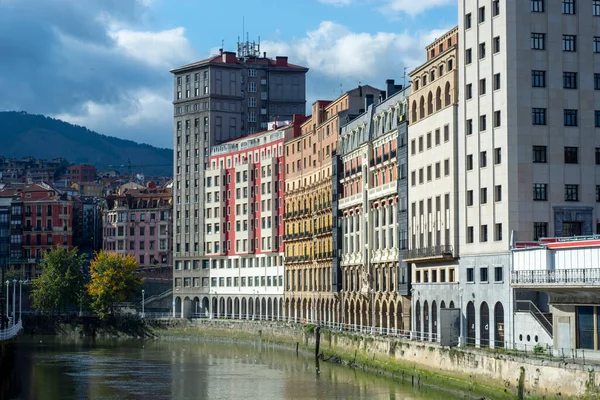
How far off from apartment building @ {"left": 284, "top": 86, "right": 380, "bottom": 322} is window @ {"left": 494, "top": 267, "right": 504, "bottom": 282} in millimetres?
52719

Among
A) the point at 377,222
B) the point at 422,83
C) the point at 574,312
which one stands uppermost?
the point at 422,83

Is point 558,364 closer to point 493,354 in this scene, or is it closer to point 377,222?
point 493,354

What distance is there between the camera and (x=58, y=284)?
7549 inches

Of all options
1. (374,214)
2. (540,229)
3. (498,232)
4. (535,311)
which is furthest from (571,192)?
(374,214)

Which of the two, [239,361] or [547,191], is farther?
[239,361]

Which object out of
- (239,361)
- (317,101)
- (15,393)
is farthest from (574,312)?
(317,101)

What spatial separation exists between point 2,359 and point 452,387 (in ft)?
132

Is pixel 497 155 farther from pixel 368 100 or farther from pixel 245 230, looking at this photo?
pixel 245 230

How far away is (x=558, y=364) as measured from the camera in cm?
7025

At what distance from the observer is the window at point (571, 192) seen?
91875mm

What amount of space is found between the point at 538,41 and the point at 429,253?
22.9 m

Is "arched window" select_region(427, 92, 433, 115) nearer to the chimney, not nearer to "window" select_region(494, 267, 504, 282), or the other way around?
"window" select_region(494, 267, 504, 282)

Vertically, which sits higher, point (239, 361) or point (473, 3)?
point (473, 3)

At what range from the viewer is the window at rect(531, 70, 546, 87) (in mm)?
91531
